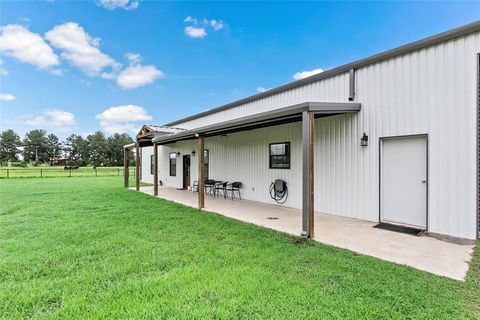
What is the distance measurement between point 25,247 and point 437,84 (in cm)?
773

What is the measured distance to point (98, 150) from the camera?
60.2 m

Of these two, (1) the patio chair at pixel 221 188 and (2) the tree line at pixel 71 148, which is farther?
(2) the tree line at pixel 71 148

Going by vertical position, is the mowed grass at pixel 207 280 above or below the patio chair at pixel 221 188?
below

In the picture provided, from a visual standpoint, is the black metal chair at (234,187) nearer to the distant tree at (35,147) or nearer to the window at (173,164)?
the window at (173,164)

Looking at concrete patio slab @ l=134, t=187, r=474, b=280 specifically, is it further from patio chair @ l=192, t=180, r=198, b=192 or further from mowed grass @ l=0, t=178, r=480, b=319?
patio chair @ l=192, t=180, r=198, b=192

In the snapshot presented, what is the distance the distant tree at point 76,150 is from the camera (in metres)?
61.4

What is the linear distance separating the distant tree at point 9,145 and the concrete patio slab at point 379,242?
3036 inches

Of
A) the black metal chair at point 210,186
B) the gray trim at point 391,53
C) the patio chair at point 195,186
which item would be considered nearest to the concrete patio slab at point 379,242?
the gray trim at point 391,53

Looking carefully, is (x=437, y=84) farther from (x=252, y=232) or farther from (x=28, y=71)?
(x=28, y=71)

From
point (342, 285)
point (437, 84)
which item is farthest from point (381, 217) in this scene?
point (342, 285)

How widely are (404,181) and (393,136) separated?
980 millimetres

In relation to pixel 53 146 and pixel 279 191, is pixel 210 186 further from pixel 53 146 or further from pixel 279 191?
pixel 53 146

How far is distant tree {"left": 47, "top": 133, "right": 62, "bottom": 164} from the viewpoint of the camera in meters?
65.1

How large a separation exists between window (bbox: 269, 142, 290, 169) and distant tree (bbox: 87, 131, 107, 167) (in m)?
60.4
